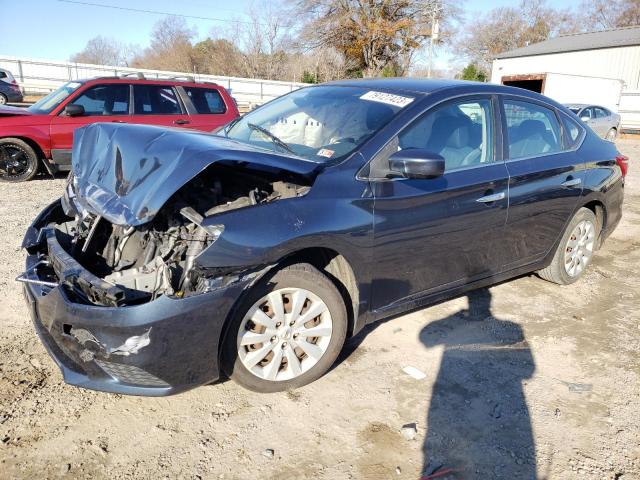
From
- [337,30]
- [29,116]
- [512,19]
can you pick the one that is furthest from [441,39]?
[29,116]

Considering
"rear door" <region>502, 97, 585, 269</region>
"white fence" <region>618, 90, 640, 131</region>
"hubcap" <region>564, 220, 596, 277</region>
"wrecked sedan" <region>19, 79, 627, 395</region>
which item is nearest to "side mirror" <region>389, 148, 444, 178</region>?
"wrecked sedan" <region>19, 79, 627, 395</region>

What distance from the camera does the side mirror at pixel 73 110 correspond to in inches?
302

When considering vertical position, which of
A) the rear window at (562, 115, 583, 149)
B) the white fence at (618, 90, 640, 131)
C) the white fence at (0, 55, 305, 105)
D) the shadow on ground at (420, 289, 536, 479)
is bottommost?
the shadow on ground at (420, 289, 536, 479)

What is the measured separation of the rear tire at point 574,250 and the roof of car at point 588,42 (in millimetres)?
35827

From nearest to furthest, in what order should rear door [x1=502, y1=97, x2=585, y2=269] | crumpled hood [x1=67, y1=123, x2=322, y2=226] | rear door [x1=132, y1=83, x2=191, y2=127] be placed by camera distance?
crumpled hood [x1=67, y1=123, x2=322, y2=226] < rear door [x1=502, y1=97, x2=585, y2=269] < rear door [x1=132, y1=83, x2=191, y2=127]

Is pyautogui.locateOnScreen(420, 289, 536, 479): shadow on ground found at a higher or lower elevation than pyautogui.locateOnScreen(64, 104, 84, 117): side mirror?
lower

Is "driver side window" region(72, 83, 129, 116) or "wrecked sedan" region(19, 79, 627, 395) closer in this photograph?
"wrecked sedan" region(19, 79, 627, 395)

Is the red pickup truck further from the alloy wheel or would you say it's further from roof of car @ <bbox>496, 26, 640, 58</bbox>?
roof of car @ <bbox>496, 26, 640, 58</bbox>

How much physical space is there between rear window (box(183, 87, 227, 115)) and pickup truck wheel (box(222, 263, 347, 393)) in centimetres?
666

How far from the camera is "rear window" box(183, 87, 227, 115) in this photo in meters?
8.57

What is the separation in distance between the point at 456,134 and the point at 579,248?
6.71 ft

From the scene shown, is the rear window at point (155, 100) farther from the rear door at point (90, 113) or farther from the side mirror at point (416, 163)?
the side mirror at point (416, 163)

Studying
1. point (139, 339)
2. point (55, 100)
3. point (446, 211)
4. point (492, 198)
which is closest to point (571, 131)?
point (492, 198)

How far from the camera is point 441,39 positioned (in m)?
37.8
